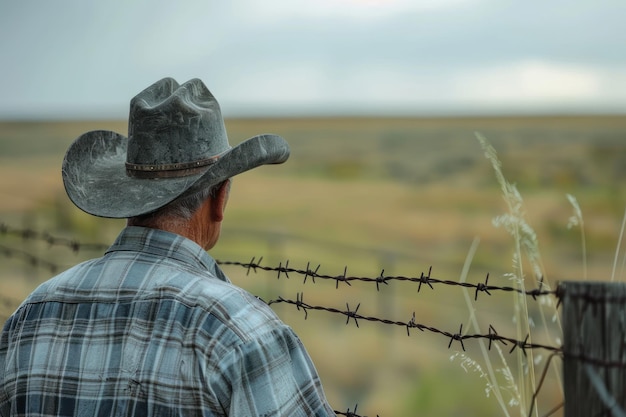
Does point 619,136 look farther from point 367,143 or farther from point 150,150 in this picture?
point 150,150

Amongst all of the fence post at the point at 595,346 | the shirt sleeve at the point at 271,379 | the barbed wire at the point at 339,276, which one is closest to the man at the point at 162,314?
the shirt sleeve at the point at 271,379

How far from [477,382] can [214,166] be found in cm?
1060

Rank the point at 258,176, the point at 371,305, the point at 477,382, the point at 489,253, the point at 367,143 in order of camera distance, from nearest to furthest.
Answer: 1. the point at 477,382
2. the point at 371,305
3. the point at 489,253
4. the point at 258,176
5. the point at 367,143

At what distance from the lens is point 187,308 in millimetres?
2049

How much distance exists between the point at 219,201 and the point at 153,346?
45 centimetres

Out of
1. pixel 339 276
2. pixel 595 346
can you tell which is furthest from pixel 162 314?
pixel 595 346

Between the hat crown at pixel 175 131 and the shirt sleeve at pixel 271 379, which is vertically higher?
the hat crown at pixel 175 131

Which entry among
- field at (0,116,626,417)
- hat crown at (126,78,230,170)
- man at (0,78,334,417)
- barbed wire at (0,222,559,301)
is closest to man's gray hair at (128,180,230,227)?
man at (0,78,334,417)

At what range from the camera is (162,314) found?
2066mm

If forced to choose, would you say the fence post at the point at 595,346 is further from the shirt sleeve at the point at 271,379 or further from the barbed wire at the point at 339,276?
the shirt sleeve at the point at 271,379

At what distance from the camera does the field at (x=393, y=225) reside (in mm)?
12789

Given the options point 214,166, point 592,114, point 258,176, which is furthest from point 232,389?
point 592,114

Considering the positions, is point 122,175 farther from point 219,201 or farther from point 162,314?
point 162,314

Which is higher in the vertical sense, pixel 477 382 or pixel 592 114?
pixel 592 114
